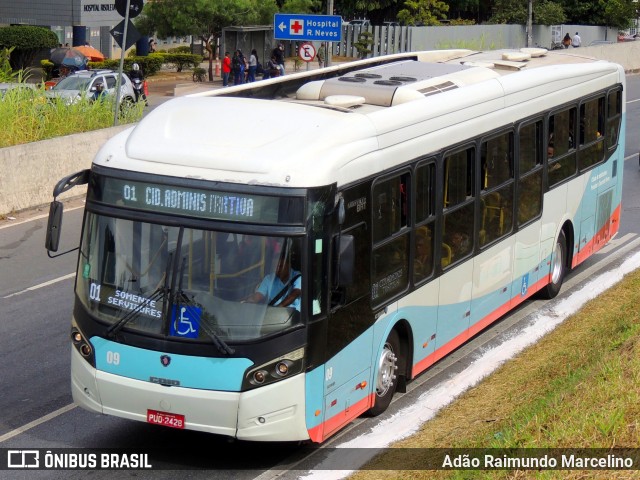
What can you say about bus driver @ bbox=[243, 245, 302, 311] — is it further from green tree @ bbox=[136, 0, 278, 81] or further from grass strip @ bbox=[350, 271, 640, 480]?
green tree @ bbox=[136, 0, 278, 81]

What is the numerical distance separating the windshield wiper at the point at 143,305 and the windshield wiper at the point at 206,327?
0.11 meters

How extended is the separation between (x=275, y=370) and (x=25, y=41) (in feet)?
147

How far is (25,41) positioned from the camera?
49781mm

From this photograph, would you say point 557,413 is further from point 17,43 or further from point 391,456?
point 17,43

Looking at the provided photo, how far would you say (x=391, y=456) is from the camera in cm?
897

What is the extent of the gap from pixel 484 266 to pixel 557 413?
346 cm

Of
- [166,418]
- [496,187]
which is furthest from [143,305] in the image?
[496,187]

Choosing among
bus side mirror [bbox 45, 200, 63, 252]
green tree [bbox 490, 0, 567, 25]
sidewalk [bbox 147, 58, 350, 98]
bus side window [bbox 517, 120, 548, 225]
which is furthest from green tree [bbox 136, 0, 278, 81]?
bus side mirror [bbox 45, 200, 63, 252]

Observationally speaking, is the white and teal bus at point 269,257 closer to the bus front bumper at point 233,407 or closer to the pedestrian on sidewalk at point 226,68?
the bus front bumper at point 233,407

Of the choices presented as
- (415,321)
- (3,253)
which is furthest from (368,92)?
(3,253)

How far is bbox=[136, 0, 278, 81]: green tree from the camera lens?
154 feet

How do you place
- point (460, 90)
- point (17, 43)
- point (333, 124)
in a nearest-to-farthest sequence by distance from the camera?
point (333, 124) < point (460, 90) < point (17, 43)

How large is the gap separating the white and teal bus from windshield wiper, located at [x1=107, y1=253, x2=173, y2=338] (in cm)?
1

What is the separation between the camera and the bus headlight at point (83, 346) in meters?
8.64
